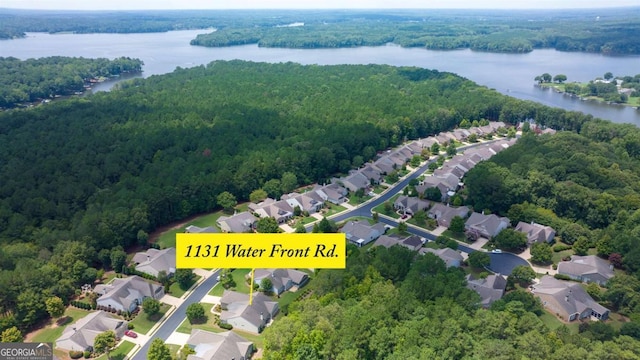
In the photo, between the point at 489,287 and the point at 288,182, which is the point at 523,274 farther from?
the point at 288,182

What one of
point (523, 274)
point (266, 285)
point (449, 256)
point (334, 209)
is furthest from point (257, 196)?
point (523, 274)

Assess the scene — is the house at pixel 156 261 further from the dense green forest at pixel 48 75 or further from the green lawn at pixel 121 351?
the dense green forest at pixel 48 75

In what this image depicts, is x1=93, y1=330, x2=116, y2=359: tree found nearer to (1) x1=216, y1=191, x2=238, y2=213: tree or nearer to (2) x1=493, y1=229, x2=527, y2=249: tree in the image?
(1) x1=216, y1=191, x2=238, y2=213: tree

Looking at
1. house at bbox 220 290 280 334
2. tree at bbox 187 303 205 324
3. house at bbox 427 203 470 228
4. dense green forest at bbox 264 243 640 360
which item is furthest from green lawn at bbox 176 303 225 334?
house at bbox 427 203 470 228

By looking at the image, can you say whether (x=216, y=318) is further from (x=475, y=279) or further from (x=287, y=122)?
(x=287, y=122)

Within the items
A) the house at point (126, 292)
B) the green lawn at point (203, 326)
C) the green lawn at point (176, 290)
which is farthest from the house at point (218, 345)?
the house at point (126, 292)
